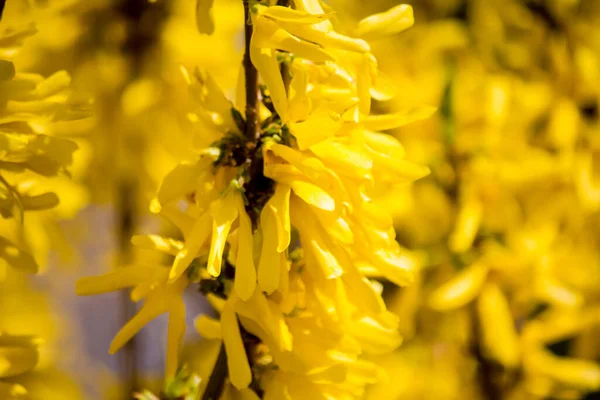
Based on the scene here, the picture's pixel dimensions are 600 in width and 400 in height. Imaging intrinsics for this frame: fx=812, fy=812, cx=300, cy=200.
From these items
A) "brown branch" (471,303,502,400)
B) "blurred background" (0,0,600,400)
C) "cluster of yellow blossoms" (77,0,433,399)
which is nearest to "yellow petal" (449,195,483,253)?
"blurred background" (0,0,600,400)

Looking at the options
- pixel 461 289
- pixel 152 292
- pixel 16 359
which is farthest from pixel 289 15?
pixel 461 289

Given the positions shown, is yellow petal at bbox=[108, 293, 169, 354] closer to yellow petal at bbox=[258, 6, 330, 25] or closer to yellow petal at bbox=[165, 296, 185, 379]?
yellow petal at bbox=[165, 296, 185, 379]

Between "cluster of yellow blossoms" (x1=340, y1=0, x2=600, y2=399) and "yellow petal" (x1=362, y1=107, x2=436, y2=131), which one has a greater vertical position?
"yellow petal" (x1=362, y1=107, x2=436, y2=131)

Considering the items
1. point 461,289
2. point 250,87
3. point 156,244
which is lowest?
point 461,289

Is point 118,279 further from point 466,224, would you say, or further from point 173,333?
point 466,224

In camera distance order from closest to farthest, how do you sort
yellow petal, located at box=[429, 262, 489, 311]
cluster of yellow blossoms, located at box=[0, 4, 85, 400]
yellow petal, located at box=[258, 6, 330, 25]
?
yellow petal, located at box=[258, 6, 330, 25] < cluster of yellow blossoms, located at box=[0, 4, 85, 400] < yellow petal, located at box=[429, 262, 489, 311]

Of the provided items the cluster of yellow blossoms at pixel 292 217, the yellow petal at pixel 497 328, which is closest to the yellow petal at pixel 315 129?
the cluster of yellow blossoms at pixel 292 217

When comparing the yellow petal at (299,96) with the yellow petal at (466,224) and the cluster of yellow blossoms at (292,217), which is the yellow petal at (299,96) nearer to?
the cluster of yellow blossoms at (292,217)
